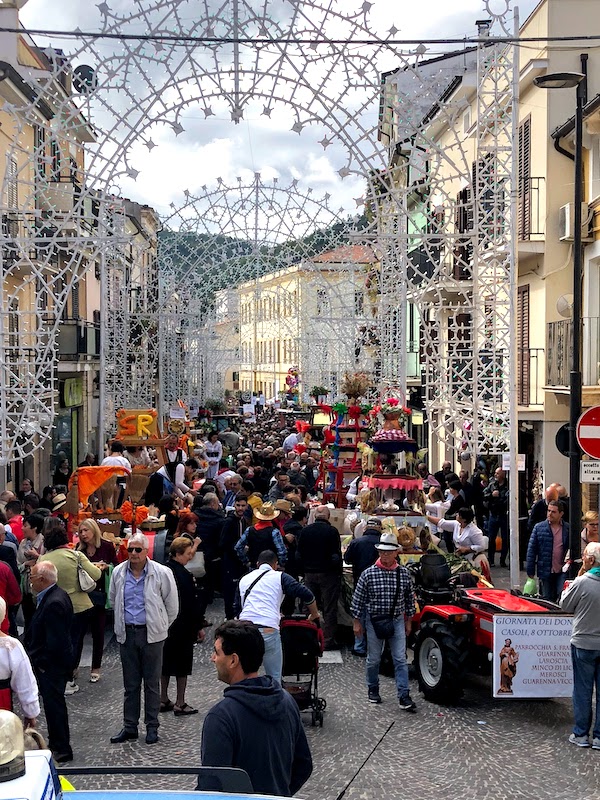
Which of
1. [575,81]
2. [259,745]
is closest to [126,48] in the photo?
[575,81]

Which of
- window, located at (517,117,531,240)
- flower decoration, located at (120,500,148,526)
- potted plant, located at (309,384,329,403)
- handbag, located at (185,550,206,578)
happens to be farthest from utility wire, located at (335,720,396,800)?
potted plant, located at (309,384,329,403)

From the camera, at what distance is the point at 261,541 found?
1086cm

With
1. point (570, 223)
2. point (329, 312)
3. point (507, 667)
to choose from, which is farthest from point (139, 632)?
point (329, 312)

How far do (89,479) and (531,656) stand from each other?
6.77 meters

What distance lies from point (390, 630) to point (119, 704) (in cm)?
252

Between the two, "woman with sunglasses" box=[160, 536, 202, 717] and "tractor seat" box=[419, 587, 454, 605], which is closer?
"woman with sunglasses" box=[160, 536, 202, 717]

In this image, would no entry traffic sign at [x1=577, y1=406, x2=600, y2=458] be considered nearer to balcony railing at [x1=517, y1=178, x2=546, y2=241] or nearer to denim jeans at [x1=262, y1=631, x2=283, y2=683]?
denim jeans at [x1=262, y1=631, x2=283, y2=683]

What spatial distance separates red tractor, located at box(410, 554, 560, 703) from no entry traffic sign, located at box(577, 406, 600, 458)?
5.76 feet

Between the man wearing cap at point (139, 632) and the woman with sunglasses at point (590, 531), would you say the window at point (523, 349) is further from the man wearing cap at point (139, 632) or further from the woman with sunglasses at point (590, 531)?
the man wearing cap at point (139, 632)

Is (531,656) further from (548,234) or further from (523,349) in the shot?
(523,349)

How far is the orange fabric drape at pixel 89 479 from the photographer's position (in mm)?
13492

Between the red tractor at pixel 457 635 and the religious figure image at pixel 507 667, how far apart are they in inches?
9.2

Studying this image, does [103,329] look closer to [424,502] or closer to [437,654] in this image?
[424,502]

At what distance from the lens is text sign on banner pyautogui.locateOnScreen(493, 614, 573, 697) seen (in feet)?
28.6
